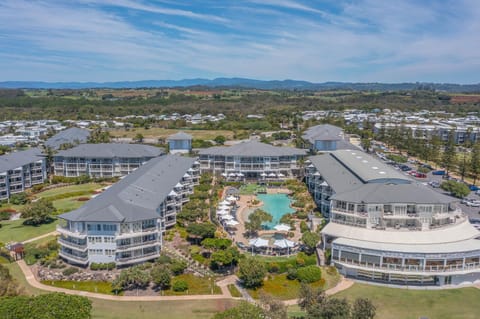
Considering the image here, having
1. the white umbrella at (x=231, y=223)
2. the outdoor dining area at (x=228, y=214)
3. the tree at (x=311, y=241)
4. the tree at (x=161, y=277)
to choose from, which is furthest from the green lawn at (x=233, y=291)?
the white umbrella at (x=231, y=223)

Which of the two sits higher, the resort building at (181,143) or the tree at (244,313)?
the resort building at (181,143)

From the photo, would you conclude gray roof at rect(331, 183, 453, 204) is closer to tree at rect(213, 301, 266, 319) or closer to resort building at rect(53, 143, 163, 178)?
tree at rect(213, 301, 266, 319)

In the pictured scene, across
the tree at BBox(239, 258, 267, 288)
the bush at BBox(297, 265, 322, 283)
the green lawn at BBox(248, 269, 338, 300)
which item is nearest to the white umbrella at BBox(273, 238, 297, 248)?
the green lawn at BBox(248, 269, 338, 300)

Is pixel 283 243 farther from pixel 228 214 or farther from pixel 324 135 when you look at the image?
pixel 324 135

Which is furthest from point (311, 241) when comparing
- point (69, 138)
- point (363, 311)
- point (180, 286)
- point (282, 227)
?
point (69, 138)

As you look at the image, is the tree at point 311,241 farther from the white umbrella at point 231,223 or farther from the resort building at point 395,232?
the white umbrella at point 231,223

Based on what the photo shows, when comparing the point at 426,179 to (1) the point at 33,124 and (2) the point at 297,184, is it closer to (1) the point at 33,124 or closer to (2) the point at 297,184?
(2) the point at 297,184
